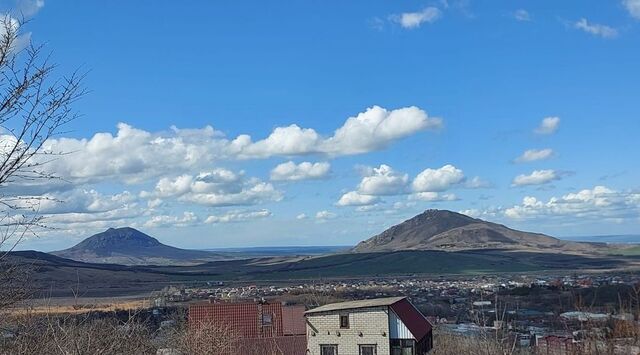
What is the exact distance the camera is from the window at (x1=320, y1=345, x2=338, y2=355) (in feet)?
93.3

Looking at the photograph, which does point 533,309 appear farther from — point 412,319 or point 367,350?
point 367,350

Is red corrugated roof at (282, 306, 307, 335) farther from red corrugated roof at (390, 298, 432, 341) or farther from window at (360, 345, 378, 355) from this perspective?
red corrugated roof at (390, 298, 432, 341)

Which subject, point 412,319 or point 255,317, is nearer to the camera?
point 412,319

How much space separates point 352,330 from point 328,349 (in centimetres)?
135

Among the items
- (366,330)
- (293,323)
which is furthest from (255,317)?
(366,330)

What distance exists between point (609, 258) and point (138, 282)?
3961 inches

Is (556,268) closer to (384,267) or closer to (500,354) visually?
(384,267)

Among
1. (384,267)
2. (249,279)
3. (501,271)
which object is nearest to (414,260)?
(384,267)

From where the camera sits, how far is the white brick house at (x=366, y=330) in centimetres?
2783

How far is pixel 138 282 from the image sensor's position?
117188 millimetres

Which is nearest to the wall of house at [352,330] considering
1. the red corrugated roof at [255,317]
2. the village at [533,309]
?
the red corrugated roof at [255,317]

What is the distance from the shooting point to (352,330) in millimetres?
28188

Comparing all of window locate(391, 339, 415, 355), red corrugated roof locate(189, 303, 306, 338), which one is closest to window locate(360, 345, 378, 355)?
window locate(391, 339, 415, 355)

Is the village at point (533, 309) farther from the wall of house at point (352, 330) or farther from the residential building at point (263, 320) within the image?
the wall of house at point (352, 330)
